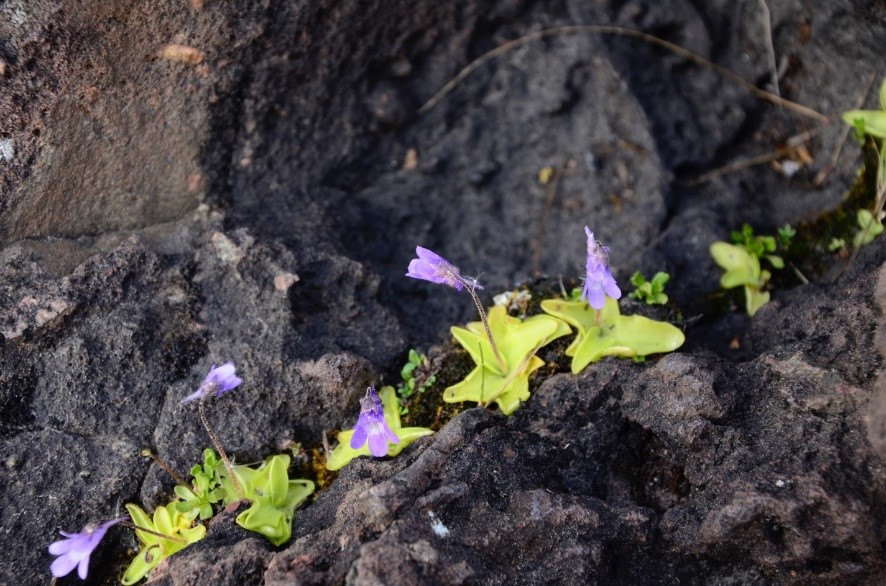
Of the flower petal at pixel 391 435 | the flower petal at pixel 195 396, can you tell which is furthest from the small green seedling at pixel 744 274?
the flower petal at pixel 195 396

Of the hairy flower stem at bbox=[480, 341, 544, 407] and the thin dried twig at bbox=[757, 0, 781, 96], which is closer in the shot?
the hairy flower stem at bbox=[480, 341, 544, 407]

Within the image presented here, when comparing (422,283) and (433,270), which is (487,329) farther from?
(422,283)

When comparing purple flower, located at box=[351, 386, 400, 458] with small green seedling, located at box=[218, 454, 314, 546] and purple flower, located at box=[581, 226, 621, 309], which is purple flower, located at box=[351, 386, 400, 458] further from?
purple flower, located at box=[581, 226, 621, 309]

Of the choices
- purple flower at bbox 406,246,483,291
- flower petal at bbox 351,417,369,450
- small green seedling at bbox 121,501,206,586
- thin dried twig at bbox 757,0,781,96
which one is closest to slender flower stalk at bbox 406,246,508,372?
purple flower at bbox 406,246,483,291

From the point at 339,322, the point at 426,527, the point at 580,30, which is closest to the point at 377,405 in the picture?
the point at 426,527

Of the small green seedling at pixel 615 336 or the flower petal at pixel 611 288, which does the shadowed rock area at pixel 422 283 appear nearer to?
the small green seedling at pixel 615 336

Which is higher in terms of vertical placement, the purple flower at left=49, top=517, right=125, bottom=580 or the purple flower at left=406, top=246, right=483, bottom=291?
the purple flower at left=406, top=246, right=483, bottom=291
